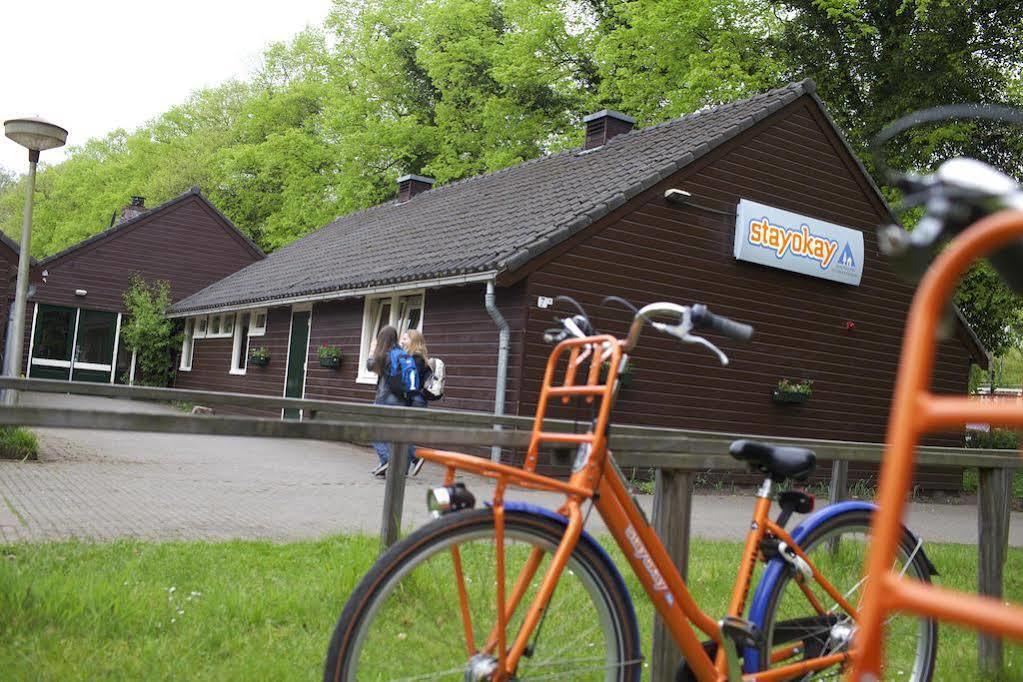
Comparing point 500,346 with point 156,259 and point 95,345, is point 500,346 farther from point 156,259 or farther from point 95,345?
point 156,259

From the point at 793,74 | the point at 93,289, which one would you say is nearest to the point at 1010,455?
the point at 793,74

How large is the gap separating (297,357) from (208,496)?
11.7m

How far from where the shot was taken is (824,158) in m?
16.5

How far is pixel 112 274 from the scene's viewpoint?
103 feet

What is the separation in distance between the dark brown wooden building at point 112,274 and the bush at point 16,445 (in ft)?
64.0

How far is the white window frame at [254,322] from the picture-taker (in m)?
21.8

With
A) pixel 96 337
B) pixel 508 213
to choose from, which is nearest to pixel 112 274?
pixel 96 337

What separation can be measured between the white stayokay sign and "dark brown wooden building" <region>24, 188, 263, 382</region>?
21.1 m

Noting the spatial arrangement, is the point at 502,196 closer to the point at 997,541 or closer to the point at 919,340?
the point at 997,541

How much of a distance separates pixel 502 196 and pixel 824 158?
5922mm

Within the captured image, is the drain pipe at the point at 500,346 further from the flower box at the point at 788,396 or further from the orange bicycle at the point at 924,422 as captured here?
the orange bicycle at the point at 924,422

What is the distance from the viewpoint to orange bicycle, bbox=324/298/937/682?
7.80 feet

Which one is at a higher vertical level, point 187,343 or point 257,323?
point 257,323

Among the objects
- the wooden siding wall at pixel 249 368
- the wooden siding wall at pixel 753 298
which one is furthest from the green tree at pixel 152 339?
the wooden siding wall at pixel 753 298
